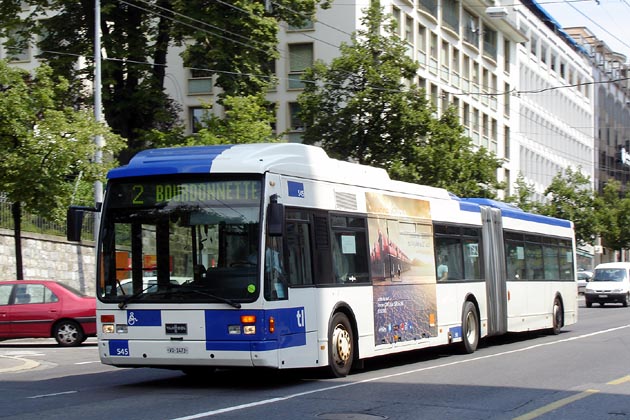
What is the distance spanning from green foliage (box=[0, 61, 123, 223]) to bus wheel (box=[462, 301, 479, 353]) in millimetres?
10660

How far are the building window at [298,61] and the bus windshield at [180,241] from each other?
1400 inches

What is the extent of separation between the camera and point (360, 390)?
517 inches

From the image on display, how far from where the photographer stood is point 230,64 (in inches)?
1321

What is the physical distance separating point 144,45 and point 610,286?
76.6ft

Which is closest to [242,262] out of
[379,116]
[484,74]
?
[379,116]

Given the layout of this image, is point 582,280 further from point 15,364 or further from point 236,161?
point 236,161

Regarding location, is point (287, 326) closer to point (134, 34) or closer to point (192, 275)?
point (192, 275)

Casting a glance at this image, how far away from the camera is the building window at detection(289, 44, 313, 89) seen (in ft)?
161

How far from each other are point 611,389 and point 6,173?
16542 millimetres

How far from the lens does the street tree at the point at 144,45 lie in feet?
109

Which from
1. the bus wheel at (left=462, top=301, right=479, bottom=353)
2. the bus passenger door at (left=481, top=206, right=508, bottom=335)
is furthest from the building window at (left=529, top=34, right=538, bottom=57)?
the bus wheel at (left=462, top=301, right=479, bottom=353)

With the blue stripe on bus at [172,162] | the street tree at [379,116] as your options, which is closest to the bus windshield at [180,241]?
the blue stripe on bus at [172,162]

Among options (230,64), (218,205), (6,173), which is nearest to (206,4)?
(230,64)

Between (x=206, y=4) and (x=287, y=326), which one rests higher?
(x=206, y=4)
